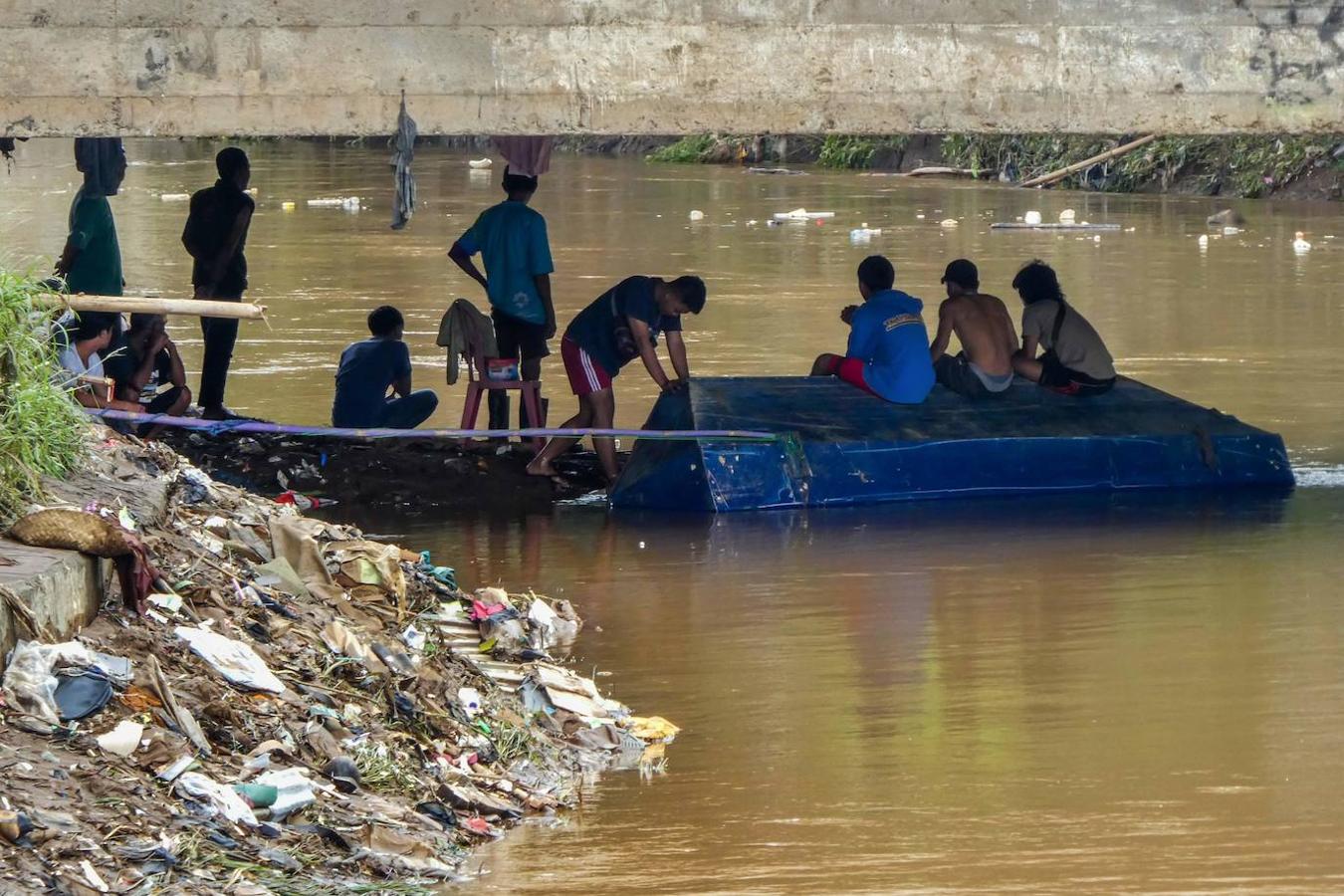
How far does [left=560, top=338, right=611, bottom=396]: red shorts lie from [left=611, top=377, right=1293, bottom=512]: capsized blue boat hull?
1.23 ft

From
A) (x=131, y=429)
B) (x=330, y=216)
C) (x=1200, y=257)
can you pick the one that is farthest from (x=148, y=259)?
(x=131, y=429)

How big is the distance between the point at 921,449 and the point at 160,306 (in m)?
5.31

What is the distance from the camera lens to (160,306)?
23.7 ft

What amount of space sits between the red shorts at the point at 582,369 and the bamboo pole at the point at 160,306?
4.68 metres

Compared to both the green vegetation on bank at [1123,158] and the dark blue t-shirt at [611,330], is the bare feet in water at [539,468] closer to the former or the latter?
the dark blue t-shirt at [611,330]

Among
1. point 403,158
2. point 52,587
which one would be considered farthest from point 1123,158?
point 52,587

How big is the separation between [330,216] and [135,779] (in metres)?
27.5

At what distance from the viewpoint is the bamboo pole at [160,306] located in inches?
281

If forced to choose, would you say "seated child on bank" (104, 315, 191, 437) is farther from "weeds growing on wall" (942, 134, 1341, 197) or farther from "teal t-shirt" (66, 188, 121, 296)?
"weeds growing on wall" (942, 134, 1341, 197)

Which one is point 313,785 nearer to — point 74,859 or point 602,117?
point 74,859

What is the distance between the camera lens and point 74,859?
16.9 ft

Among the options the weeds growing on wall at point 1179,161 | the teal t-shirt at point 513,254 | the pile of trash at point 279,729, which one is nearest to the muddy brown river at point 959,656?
the pile of trash at point 279,729

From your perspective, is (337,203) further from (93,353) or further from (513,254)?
(93,353)

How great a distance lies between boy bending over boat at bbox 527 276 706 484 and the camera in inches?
460
